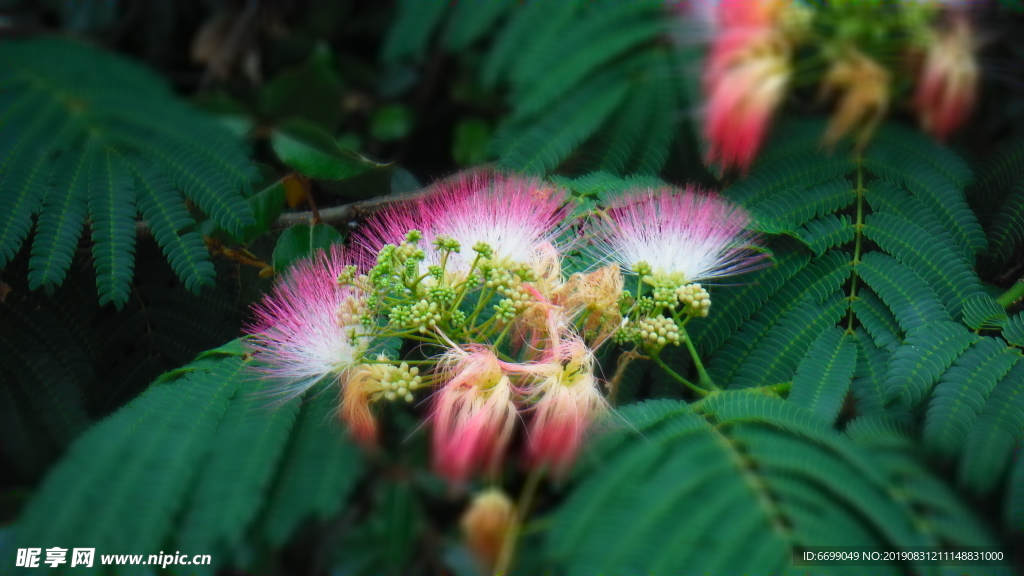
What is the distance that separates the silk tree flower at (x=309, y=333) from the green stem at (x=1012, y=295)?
1421mm

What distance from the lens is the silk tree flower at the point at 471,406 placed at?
1.30 m

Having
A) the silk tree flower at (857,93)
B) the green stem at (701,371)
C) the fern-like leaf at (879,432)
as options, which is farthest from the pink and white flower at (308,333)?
the silk tree flower at (857,93)

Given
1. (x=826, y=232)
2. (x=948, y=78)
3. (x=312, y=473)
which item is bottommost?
(x=312, y=473)

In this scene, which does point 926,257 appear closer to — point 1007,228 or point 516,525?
point 1007,228

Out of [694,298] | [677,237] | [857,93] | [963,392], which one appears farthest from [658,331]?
[857,93]

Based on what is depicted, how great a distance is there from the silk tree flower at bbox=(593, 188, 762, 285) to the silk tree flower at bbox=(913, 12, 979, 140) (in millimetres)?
814

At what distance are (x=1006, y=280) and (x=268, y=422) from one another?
1.74 metres

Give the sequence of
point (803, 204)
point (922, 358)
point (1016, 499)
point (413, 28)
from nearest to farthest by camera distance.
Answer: point (1016, 499) → point (922, 358) → point (803, 204) → point (413, 28)

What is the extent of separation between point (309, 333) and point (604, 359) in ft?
2.05

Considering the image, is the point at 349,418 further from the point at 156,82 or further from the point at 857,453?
the point at 156,82

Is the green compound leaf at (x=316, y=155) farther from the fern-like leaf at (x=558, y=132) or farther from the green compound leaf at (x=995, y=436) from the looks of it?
the green compound leaf at (x=995, y=436)

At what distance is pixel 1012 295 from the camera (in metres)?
1.61

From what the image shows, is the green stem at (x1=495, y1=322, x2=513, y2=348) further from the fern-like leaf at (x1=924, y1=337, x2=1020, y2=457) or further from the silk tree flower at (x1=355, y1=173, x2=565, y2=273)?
the fern-like leaf at (x1=924, y1=337, x2=1020, y2=457)

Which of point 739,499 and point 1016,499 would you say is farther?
point 1016,499
